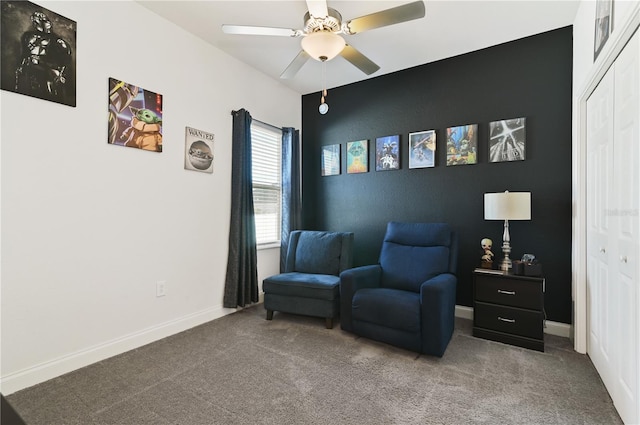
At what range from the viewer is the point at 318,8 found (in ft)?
6.37

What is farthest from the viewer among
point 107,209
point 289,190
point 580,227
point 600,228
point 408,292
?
point 289,190

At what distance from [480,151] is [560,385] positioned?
82.7 inches

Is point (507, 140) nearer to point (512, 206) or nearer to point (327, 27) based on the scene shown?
point (512, 206)

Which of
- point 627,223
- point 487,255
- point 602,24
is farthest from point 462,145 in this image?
point 627,223

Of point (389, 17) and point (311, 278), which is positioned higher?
point (389, 17)

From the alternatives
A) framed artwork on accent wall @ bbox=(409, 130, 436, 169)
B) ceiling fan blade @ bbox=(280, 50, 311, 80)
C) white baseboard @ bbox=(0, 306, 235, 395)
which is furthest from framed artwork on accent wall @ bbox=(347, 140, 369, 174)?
white baseboard @ bbox=(0, 306, 235, 395)

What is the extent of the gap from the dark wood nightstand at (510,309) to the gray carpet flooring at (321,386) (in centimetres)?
9

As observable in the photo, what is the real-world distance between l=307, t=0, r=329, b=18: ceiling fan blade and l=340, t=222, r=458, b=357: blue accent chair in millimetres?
1984

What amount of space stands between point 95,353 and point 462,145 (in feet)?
12.1

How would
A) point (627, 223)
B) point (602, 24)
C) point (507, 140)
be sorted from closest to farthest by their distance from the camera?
point (627, 223)
point (602, 24)
point (507, 140)

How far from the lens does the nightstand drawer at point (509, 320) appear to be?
243cm

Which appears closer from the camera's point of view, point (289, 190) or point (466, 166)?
point (466, 166)

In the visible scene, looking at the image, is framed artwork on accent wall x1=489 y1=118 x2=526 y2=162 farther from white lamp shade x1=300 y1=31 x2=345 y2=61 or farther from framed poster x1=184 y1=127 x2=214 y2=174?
framed poster x1=184 y1=127 x2=214 y2=174

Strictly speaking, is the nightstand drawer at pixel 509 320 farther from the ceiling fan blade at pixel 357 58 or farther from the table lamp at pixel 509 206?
the ceiling fan blade at pixel 357 58
